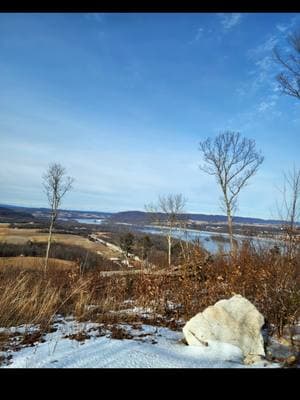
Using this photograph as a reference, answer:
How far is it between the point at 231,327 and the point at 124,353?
4.11 ft

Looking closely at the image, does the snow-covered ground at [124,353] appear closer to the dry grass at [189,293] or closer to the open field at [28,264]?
the dry grass at [189,293]

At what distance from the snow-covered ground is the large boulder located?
115 millimetres

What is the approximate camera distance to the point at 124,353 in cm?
323

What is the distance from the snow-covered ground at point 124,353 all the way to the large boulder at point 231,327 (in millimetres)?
115

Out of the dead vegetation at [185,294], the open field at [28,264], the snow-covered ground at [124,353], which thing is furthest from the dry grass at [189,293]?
the open field at [28,264]

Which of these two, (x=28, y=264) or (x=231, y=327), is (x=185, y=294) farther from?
(x=28, y=264)

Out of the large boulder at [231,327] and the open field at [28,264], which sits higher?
the large boulder at [231,327]

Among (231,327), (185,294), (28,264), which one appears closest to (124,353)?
(231,327)

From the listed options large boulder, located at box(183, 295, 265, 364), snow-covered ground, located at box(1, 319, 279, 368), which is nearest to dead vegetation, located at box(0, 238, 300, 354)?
snow-covered ground, located at box(1, 319, 279, 368)

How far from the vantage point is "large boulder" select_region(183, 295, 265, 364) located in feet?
11.7

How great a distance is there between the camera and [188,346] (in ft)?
12.0

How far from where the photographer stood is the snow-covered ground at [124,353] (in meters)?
2.96
